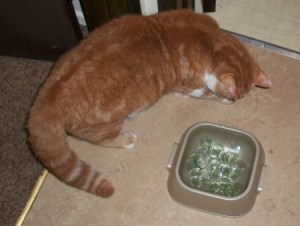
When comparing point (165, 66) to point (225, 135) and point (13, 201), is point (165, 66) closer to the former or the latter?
point (225, 135)

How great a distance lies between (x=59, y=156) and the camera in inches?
60.5

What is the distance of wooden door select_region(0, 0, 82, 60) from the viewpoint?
1762 mm

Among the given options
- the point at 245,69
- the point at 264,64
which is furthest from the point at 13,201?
the point at 264,64

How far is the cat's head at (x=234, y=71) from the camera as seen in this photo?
1.57m

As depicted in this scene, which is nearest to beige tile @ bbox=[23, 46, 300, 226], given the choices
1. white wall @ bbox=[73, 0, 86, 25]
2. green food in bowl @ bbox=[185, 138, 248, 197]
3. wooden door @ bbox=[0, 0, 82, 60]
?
green food in bowl @ bbox=[185, 138, 248, 197]

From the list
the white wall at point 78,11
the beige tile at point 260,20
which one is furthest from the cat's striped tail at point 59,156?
the beige tile at point 260,20

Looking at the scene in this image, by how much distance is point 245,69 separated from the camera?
163 centimetres

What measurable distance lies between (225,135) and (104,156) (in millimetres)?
531

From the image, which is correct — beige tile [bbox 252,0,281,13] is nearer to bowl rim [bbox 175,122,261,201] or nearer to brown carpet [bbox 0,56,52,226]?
bowl rim [bbox 175,122,261,201]

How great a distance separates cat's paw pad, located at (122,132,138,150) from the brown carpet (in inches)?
15.6

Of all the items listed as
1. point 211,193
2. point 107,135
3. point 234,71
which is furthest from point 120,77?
point 211,193

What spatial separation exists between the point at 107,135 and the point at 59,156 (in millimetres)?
Answer: 234

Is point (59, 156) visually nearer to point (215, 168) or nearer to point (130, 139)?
point (130, 139)

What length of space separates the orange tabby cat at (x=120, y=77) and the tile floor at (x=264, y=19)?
0.51 m
